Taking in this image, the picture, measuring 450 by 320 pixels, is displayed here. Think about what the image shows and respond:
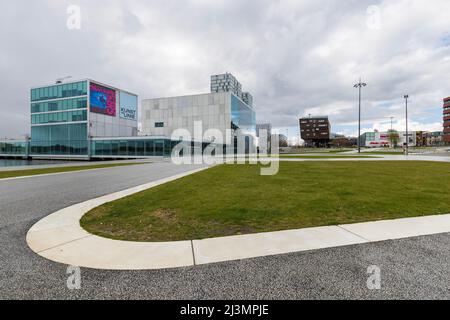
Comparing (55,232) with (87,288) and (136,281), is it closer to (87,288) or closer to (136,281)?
(87,288)

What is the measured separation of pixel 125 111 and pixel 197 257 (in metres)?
71.3

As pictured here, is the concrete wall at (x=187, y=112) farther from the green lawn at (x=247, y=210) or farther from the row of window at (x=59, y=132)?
the green lawn at (x=247, y=210)

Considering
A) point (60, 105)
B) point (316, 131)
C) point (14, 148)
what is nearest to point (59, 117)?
point (60, 105)

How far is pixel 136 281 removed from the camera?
3.03m

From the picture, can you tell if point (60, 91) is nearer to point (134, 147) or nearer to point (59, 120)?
point (59, 120)

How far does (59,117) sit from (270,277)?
71.0 meters

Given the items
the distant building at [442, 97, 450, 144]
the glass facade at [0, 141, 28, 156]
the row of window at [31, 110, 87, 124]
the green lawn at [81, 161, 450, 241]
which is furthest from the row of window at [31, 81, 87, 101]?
the distant building at [442, 97, 450, 144]

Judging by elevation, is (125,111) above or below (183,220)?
above

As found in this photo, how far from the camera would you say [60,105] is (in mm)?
57188

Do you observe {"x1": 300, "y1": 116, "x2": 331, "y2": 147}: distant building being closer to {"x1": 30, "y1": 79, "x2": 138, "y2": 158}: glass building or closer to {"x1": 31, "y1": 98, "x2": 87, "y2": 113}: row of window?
{"x1": 30, "y1": 79, "x2": 138, "y2": 158}: glass building

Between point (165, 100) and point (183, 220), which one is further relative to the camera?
point (165, 100)

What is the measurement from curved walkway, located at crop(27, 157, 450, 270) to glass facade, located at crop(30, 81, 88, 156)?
57.4 meters
